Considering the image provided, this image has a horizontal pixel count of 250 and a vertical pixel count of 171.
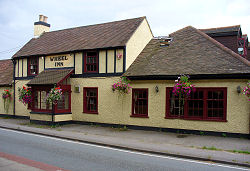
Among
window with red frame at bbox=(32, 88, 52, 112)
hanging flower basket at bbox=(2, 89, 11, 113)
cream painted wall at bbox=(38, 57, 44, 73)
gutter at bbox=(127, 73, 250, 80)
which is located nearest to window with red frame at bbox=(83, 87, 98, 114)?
window with red frame at bbox=(32, 88, 52, 112)

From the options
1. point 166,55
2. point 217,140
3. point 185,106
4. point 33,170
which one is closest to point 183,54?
point 166,55

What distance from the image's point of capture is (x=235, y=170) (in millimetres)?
7203

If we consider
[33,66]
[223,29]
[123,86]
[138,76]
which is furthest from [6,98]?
[223,29]

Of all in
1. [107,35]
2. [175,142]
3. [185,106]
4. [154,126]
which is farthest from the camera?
[107,35]

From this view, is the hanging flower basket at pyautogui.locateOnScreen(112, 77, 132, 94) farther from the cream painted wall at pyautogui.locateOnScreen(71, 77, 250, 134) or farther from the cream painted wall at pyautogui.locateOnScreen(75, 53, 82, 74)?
the cream painted wall at pyautogui.locateOnScreen(75, 53, 82, 74)

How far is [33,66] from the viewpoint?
19906mm

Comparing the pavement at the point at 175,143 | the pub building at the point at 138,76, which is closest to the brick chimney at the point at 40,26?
the pub building at the point at 138,76

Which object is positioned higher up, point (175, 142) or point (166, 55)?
point (166, 55)

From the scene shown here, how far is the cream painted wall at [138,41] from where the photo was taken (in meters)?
15.7

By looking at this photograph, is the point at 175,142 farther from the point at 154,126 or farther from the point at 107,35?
the point at 107,35

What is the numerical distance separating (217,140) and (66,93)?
36.5 ft

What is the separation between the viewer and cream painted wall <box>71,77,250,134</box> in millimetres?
11766

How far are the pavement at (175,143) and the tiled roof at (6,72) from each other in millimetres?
9755

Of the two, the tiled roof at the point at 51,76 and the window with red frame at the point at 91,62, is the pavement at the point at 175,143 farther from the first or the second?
the window with red frame at the point at 91,62
